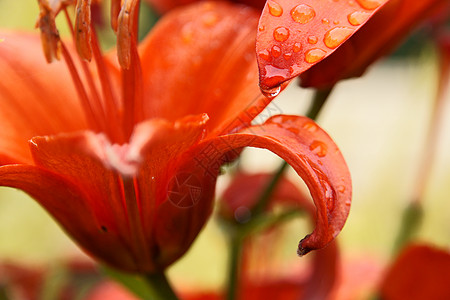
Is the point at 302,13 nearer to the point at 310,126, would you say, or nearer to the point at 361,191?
the point at 310,126

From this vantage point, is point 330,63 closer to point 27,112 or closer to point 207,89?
point 207,89

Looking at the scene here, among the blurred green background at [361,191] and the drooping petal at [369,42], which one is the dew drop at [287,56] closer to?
the drooping petal at [369,42]

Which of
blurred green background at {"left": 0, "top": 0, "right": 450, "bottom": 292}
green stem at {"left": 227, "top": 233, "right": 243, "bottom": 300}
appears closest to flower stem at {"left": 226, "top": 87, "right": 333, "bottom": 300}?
green stem at {"left": 227, "top": 233, "right": 243, "bottom": 300}

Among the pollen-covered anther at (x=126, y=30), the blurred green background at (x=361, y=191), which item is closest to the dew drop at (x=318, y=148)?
the pollen-covered anther at (x=126, y=30)

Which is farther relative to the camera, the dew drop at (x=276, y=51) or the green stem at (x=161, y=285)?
the green stem at (x=161, y=285)

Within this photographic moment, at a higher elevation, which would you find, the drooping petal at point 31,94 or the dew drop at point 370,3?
the dew drop at point 370,3

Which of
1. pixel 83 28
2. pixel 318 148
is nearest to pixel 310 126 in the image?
pixel 318 148

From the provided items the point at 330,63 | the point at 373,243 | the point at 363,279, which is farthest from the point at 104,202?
the point at 373,243
